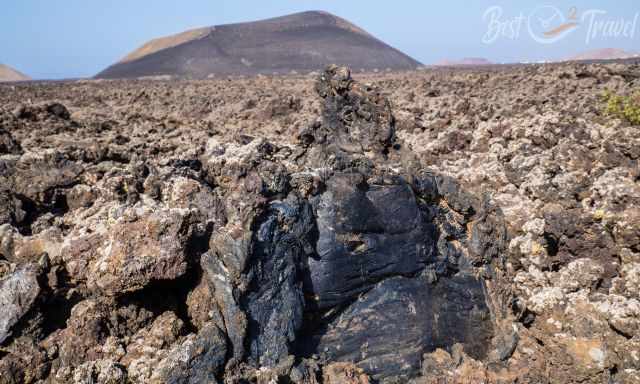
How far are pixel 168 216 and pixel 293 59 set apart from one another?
40921 mm

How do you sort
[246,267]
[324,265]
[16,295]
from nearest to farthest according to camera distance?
[16,295] → [246,267] → [324,265]

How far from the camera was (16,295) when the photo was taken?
A: 256 centimetres

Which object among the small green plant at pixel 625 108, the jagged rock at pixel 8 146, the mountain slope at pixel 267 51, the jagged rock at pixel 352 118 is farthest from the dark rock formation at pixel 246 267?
the mountain slope at pixel 267 51

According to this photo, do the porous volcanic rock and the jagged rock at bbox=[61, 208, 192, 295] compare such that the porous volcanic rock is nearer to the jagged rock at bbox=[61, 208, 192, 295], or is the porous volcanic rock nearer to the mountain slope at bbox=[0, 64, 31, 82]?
the jagged rock at bbox=[61, 208, 192, 295]

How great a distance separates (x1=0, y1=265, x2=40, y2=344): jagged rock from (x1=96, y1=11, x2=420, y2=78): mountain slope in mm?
33932

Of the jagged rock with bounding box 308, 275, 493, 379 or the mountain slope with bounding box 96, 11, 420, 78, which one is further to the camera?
the mountain slope with bounding box 96, 11, 420, 78

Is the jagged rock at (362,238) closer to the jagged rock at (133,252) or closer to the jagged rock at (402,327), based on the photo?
the jagged rock at (402,327)

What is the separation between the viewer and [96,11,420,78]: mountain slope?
40062 millimetres

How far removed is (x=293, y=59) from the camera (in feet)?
137

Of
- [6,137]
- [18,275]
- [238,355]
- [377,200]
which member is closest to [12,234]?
[18,275]

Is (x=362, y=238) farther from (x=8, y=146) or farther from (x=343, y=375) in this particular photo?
(x=8, y=146)

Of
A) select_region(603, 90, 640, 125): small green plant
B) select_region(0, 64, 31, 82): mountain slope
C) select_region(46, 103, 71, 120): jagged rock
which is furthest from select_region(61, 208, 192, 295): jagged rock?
select_region(0, 64, 31, 82): mountain slope

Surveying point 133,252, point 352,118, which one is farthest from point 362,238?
point 352,118

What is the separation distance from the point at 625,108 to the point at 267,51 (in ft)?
138
